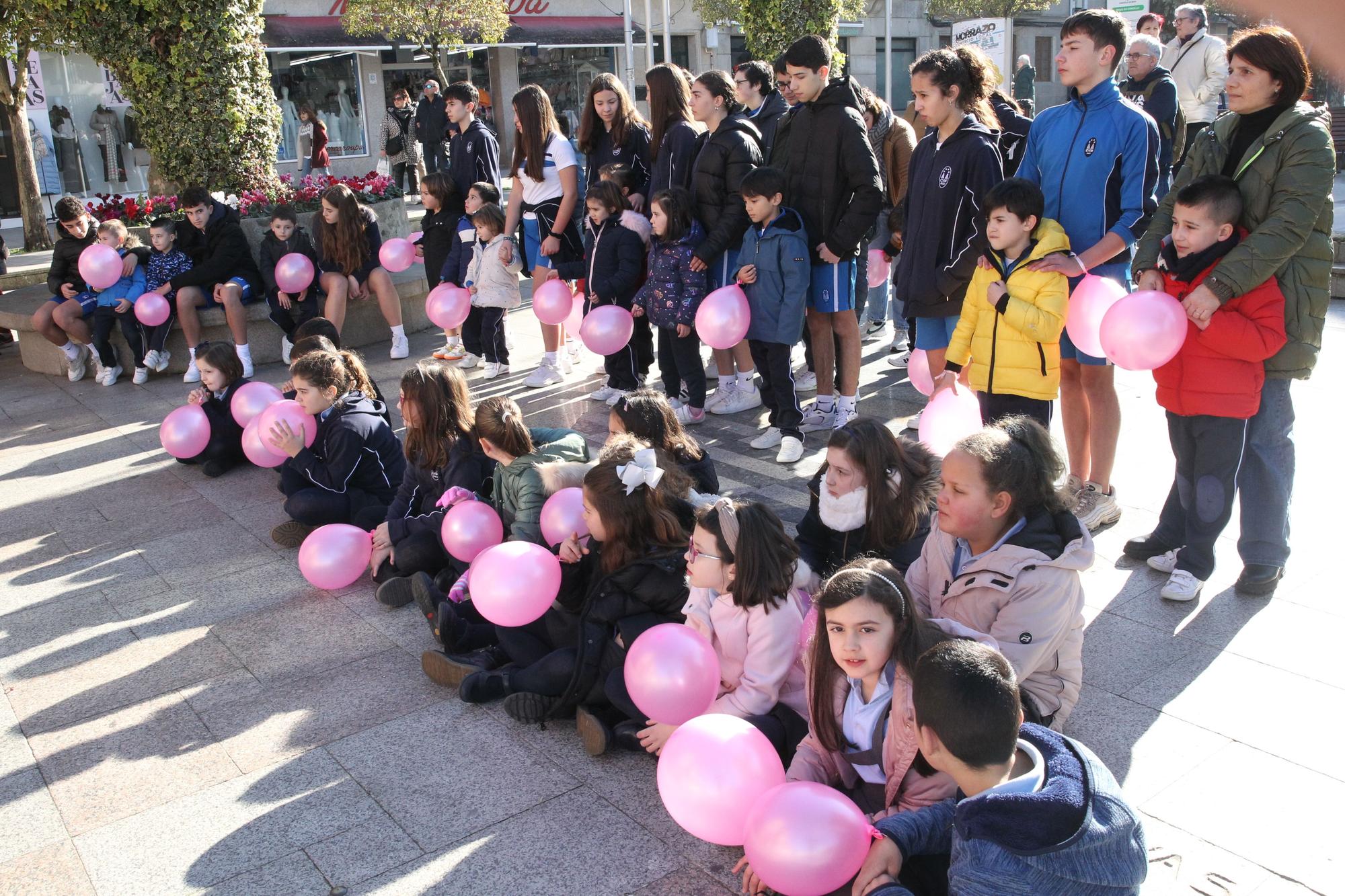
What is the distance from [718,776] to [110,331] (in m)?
8.14

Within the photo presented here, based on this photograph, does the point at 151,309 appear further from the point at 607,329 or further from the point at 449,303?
the point at 607,329

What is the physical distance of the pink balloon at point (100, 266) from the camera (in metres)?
8.67

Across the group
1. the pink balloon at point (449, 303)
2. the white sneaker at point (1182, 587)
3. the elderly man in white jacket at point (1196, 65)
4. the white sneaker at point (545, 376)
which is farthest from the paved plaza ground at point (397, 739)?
the elderly man in white jacket at point (1196, 65)

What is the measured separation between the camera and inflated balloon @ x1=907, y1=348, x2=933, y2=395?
6.05 meters

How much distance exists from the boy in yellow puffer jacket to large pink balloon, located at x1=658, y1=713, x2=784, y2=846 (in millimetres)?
2257

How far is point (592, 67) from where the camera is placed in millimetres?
29328

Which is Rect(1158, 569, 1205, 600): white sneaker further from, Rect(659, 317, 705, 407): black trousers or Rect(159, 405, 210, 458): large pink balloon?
Rect(159, 405, 210, 458): large pink balloon

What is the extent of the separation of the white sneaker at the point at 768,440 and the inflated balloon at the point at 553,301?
1.90 meters

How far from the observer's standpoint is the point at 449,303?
8148 millimetres

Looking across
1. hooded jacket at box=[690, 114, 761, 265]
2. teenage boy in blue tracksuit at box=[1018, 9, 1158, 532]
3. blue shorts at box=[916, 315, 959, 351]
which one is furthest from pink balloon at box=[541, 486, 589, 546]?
hooded jacket at box=[690, 114, 761, 265]

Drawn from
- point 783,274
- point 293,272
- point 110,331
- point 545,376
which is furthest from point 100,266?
point 783,274

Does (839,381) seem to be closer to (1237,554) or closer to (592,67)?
(1237,554)

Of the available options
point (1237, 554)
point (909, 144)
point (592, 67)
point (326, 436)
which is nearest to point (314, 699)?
point (326, 436)

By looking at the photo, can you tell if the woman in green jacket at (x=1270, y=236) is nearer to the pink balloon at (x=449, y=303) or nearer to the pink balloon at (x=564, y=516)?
the pink balloon at (x=564, y=516)
